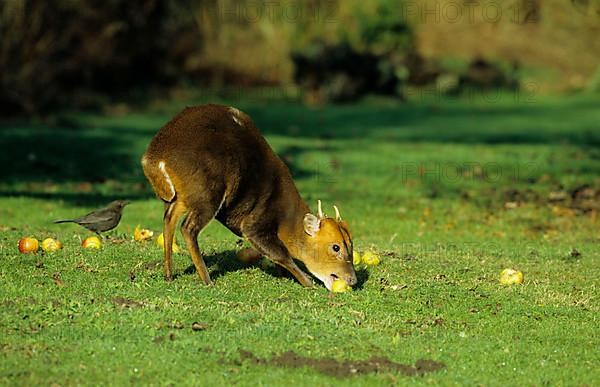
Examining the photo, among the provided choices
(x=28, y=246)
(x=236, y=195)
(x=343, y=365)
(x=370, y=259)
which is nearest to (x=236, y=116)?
(x=236, y=195)

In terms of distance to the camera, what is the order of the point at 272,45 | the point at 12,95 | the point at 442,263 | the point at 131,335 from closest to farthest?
the point at 131,335 < the point at 442,263 < the point at 12,95 < the point at 272,45

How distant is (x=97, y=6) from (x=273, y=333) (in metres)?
19.8

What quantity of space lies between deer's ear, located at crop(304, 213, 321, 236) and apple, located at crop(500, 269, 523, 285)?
1.89 metres

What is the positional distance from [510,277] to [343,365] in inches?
117

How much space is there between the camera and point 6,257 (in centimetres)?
910

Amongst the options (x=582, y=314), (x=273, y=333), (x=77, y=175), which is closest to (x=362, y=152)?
(x=77, y=175)

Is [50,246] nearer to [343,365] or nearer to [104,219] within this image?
[104,219]

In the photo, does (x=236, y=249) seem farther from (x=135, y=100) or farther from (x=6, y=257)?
(x=135, y=100)

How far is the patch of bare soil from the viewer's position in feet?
22.9

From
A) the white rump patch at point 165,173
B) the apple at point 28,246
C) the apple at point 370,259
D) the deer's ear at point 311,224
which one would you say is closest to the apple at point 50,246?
the apple at point 28,246

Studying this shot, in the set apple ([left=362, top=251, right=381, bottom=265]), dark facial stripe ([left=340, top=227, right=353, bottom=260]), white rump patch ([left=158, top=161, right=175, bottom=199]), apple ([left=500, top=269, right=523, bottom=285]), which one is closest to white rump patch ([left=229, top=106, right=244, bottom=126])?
white rump patch ([left=158, top=161, right=175, bottom=199])

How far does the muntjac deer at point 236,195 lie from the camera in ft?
27.8

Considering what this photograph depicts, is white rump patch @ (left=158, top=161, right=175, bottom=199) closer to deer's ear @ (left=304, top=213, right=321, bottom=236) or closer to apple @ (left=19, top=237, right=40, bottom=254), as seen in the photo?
deer's ear @ (left=304, top=213, right=321, bottom=236)

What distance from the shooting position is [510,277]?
31.2ft
